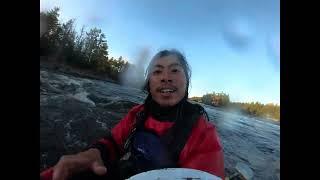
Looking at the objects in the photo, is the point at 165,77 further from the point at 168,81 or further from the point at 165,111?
the point at 165,111

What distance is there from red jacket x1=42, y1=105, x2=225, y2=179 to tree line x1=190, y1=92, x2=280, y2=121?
0.50ft

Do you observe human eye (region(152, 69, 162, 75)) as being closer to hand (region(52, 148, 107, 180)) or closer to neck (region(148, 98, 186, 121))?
neck (region(148, 98, 186, 121))

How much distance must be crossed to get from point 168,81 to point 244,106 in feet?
A: 2.00

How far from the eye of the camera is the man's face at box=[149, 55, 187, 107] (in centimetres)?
383

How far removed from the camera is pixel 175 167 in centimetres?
366

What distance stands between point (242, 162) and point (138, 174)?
2.52ft

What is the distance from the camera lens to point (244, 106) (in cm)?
395

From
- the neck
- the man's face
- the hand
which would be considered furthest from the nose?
the hand

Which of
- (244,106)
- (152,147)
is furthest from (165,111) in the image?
(244,106)

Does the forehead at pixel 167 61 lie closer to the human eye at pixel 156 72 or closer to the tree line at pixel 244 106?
the human eye at pixel 156 72

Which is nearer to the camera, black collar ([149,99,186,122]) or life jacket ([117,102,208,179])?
life jacket ([117,102,208,179])

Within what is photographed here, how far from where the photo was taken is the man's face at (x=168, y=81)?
3.83 m
